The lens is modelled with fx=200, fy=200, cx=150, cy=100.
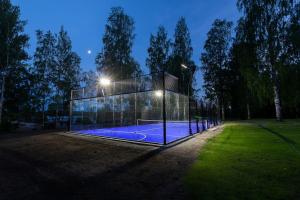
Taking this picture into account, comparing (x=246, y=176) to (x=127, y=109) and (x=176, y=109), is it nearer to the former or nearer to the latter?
(x=127, y=109)

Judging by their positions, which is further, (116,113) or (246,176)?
(116,113)

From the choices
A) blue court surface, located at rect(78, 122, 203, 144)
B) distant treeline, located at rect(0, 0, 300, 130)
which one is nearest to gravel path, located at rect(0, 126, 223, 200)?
blue court surface, located at rect(78, 122, 203, 144)

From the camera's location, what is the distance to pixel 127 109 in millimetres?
15164

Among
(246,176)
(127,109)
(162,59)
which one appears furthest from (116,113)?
(162,59)

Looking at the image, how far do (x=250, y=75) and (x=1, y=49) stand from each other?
1934 cm

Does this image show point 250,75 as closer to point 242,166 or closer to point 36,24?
point 242,166

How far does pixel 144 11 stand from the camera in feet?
221

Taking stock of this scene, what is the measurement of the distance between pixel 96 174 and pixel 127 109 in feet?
36.0

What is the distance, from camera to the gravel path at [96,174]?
10.6 ft

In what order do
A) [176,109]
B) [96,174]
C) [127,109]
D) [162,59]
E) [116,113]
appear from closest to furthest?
[96,174], [116,113], [127,109], [176,109], [162,59]

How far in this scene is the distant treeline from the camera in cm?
1514

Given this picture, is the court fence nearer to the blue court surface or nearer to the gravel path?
the blue court surface

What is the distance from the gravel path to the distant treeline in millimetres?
7996

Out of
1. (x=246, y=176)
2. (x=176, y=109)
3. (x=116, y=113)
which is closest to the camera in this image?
(x=246, y=176)
